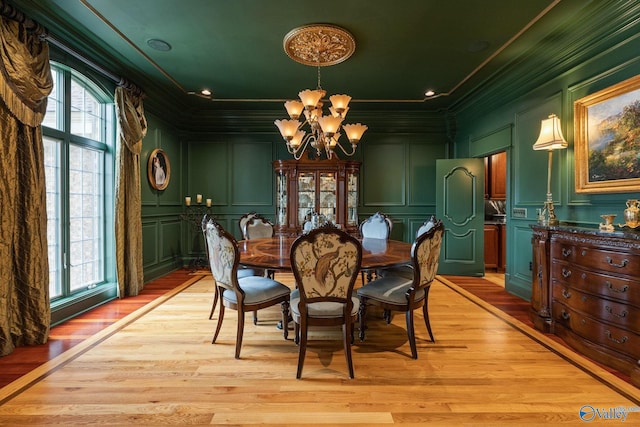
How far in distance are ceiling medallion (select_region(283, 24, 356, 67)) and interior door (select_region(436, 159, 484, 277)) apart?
2.55 m

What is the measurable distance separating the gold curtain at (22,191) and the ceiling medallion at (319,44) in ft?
6.71

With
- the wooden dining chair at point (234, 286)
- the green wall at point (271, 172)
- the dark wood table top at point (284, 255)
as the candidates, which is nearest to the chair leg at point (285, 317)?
the wooden dining chair at point (234, 286)

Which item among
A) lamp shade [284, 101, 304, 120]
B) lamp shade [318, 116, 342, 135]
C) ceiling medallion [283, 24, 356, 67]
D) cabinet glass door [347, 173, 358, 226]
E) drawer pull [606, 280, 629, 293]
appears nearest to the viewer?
drawer pull [606, 280, 629, 293]

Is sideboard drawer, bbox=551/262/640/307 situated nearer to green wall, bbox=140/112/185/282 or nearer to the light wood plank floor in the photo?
the light wood plank floor

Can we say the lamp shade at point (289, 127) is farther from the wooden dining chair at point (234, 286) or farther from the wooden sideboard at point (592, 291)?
the wooden sideboard at point (592, 291)

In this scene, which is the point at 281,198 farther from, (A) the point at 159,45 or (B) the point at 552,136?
(B) the point at 552,136

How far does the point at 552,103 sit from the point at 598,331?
224 centimetres

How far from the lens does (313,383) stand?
187cm

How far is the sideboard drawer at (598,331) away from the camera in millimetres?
1907

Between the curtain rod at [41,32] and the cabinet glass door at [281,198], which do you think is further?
the cabinet glass door at [281,198]

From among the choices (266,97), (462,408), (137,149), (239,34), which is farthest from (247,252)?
(266,97)

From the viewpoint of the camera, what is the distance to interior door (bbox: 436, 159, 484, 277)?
Result: 182 inches

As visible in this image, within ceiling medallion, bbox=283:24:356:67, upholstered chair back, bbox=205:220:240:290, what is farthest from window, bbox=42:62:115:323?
ceiling medallion, bbox=283:24:356:67

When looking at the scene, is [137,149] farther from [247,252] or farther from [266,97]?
[247,252]
